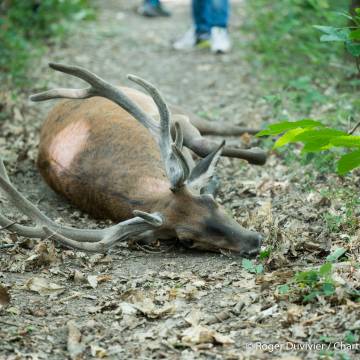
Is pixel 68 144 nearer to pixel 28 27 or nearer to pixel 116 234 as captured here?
pixel 116 234

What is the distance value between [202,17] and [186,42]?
1.53 ft

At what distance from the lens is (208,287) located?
4664mm

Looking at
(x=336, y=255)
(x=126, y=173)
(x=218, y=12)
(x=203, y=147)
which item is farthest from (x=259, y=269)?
(x=218, y=12)

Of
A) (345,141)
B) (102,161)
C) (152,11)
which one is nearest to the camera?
(345,141)

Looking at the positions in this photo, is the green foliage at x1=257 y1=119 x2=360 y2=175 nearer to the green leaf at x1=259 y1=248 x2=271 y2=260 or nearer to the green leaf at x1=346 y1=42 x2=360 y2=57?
the green leaf at x1=259 y1=248 x2=271 y2=260

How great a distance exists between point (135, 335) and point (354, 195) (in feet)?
7.69

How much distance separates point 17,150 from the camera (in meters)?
7.39

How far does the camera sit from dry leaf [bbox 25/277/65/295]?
4680mm

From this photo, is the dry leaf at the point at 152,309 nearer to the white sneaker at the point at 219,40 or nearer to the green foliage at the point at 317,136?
the green foliage at the point at 317,136

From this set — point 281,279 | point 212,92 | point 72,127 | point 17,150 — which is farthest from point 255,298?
point 212,92

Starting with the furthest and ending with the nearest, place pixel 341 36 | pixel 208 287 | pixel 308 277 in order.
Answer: pixel 341 36 < pixel 208 287 < pixel 308 277

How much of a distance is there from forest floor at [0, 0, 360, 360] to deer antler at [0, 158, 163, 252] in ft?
0.64

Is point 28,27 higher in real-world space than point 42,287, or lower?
lower

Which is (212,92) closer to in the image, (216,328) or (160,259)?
(160,259)
